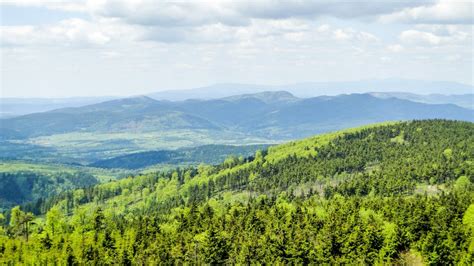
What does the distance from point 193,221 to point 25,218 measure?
206ft

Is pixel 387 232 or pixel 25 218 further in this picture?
pixel 25 218

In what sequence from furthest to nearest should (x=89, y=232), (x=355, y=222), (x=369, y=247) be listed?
1. (x=89, y=232)
2. (x=355, y=222)
3. (x=369, y=247)

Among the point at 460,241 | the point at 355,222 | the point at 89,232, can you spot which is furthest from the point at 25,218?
the point at 460,241

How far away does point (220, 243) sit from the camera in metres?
163

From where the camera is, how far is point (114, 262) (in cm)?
15962

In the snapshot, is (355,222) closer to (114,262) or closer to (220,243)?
Answer: (220,243)

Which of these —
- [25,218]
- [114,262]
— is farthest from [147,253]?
[25,218]

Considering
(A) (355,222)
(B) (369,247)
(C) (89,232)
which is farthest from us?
(C) (89,232)

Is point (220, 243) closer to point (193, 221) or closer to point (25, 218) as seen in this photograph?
point (193, 221)

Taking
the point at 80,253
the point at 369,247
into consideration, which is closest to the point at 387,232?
the point at 369,247

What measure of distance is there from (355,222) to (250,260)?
122 ft

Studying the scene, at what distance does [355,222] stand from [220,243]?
4380 centimetres

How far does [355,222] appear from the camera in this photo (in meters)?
166

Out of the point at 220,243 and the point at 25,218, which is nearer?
the point at 220,243
